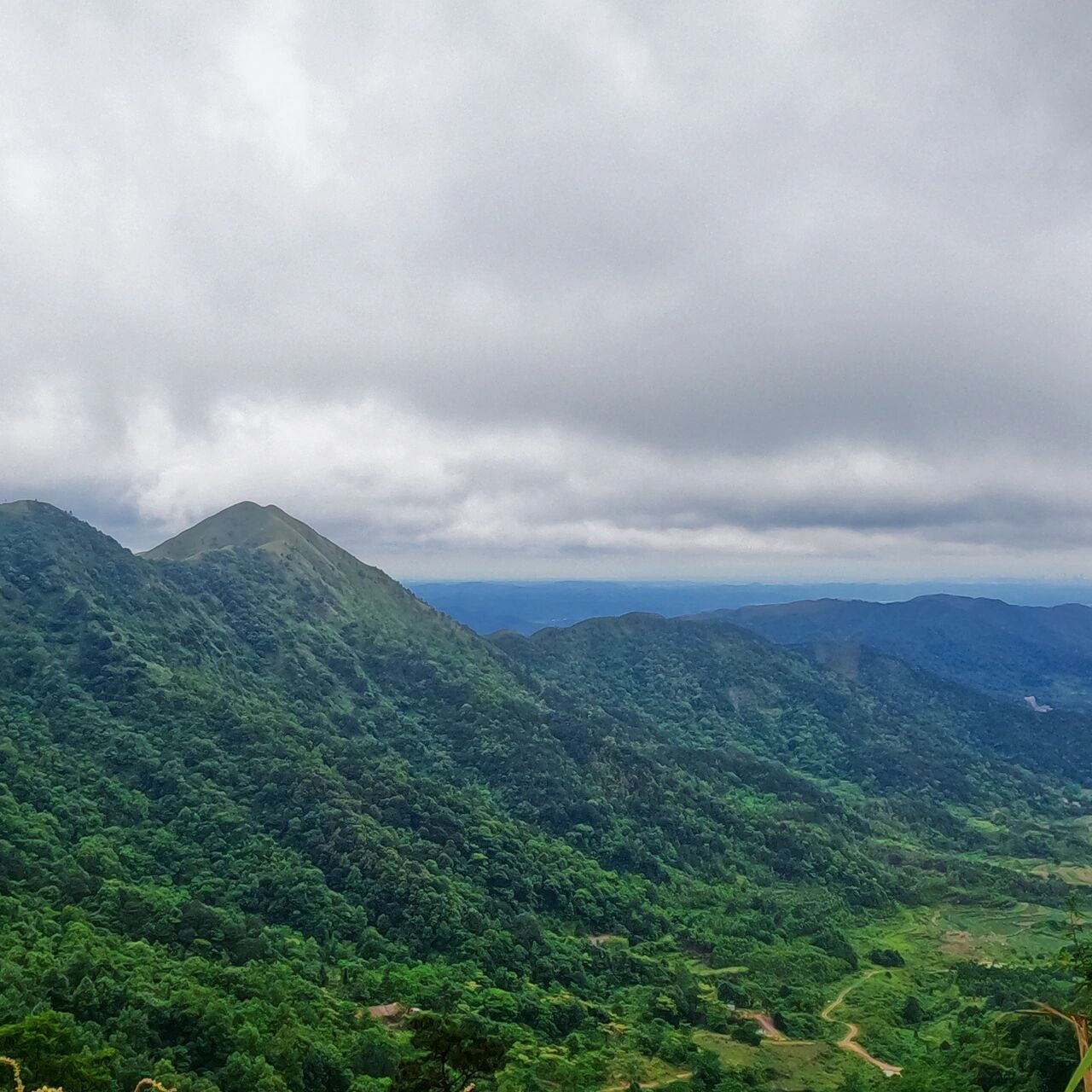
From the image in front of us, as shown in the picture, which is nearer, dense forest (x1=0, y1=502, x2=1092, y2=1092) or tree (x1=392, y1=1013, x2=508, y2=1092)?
tree (x1=392, y1=1013, x2=508, y2=1092)

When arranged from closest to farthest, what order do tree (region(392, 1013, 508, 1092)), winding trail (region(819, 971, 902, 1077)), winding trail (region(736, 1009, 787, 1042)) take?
tree (region(392, 1013, 508, 1092)), winding trail (region(819, 971, 902, 1077)), winding trail (region(736, 1009, 787, 1042))

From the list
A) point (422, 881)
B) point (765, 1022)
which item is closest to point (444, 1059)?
point (765, 1022)

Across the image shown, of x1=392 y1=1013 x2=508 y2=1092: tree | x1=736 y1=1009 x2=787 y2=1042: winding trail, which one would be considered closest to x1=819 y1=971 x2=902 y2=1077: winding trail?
x1=736 y1=1009 x2=787 y2=1042: winding trail

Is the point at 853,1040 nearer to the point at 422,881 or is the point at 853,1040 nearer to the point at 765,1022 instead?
the point at 765,1022

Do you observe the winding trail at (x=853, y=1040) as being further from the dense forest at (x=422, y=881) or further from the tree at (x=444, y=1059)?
the tree at (x=444, y=1059)

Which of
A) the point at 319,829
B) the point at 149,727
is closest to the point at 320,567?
the point at 149,727

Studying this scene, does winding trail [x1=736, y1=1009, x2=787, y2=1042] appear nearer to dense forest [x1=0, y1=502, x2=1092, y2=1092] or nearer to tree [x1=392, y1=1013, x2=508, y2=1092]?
dense forest [x1=0, y1=502, x2=1092, y2=1092]

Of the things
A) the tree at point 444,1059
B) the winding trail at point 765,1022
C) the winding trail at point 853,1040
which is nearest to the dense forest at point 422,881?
the tree at point 444,1059
